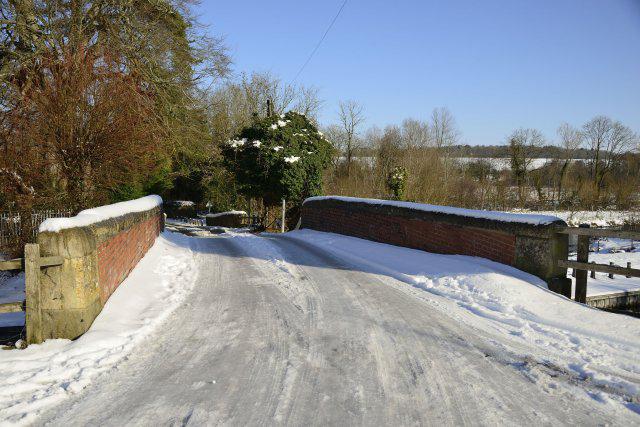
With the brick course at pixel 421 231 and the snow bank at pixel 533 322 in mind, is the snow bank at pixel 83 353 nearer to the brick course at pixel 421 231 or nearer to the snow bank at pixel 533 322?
the snow bank at pixel 533 322

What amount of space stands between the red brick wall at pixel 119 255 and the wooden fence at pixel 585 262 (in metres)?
6.85

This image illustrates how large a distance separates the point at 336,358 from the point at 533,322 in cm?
291

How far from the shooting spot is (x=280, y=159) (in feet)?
75.3

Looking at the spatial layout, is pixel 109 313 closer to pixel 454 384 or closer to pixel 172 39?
pixel 454 384

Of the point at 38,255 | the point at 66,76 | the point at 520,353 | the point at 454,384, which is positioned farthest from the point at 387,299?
the point at 66,76

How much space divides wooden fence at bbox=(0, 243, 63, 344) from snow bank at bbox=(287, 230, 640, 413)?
4842 mm

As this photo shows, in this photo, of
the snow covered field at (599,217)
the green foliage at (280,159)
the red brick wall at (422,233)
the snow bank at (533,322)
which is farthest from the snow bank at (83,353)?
the snow covered field at (599,217)

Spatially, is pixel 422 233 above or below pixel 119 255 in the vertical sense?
above

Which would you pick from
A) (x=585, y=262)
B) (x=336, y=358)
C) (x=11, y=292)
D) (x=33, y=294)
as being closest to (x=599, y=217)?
(x=585, y=262)

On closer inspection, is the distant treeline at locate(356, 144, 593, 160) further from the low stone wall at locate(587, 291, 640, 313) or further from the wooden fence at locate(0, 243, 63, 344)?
the wooden fence at locate(0, 243, 63, 344)

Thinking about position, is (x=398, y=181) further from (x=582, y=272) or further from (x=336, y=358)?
(x=336, y=358)

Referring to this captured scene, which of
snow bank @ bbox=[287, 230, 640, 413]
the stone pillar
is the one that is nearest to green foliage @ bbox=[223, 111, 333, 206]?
snow bank @ bbox=[287, 230, 640, 413]

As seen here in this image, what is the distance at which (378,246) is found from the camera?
11695mm

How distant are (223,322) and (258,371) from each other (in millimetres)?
1636
